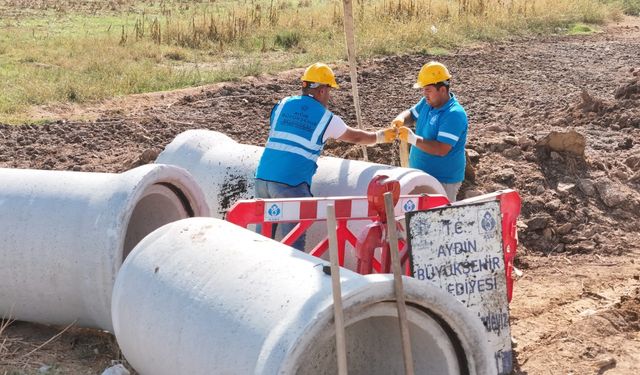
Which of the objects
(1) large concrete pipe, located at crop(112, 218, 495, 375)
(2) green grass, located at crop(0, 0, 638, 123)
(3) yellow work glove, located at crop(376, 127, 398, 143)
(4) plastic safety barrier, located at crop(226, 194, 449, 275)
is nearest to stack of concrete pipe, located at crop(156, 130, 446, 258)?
(3) yellow work glove, located at crop(376, 127, 398, 143)

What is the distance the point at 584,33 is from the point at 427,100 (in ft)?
55.2

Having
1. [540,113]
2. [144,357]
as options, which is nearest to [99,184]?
[144,357]

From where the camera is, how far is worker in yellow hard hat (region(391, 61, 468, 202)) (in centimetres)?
812

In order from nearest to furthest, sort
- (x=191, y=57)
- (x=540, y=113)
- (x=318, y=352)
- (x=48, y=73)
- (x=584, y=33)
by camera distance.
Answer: (x=318, y=352), (x=540, y=113), (x=48, y=73), (x=191, y=57), (x=584, y=33)

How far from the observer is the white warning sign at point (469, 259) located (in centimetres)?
623

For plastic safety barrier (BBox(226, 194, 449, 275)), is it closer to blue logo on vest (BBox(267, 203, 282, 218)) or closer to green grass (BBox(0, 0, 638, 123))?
blue logo on vest (BBox(267, 203, 282, 218))

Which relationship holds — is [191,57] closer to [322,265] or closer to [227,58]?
[227,58]

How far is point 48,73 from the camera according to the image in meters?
17.9

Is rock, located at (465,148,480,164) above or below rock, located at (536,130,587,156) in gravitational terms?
below

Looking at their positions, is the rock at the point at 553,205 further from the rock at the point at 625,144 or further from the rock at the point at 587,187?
the rock at the point at 625,144

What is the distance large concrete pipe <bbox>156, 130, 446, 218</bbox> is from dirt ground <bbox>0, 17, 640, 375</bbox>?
4.90 feet

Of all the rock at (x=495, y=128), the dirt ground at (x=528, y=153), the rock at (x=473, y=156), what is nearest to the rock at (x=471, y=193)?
the dirt ground at (x=528, y=153)

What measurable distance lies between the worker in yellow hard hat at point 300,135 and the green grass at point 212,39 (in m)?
8.04

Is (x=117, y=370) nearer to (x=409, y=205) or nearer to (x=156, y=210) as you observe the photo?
(x=156, y=210)
